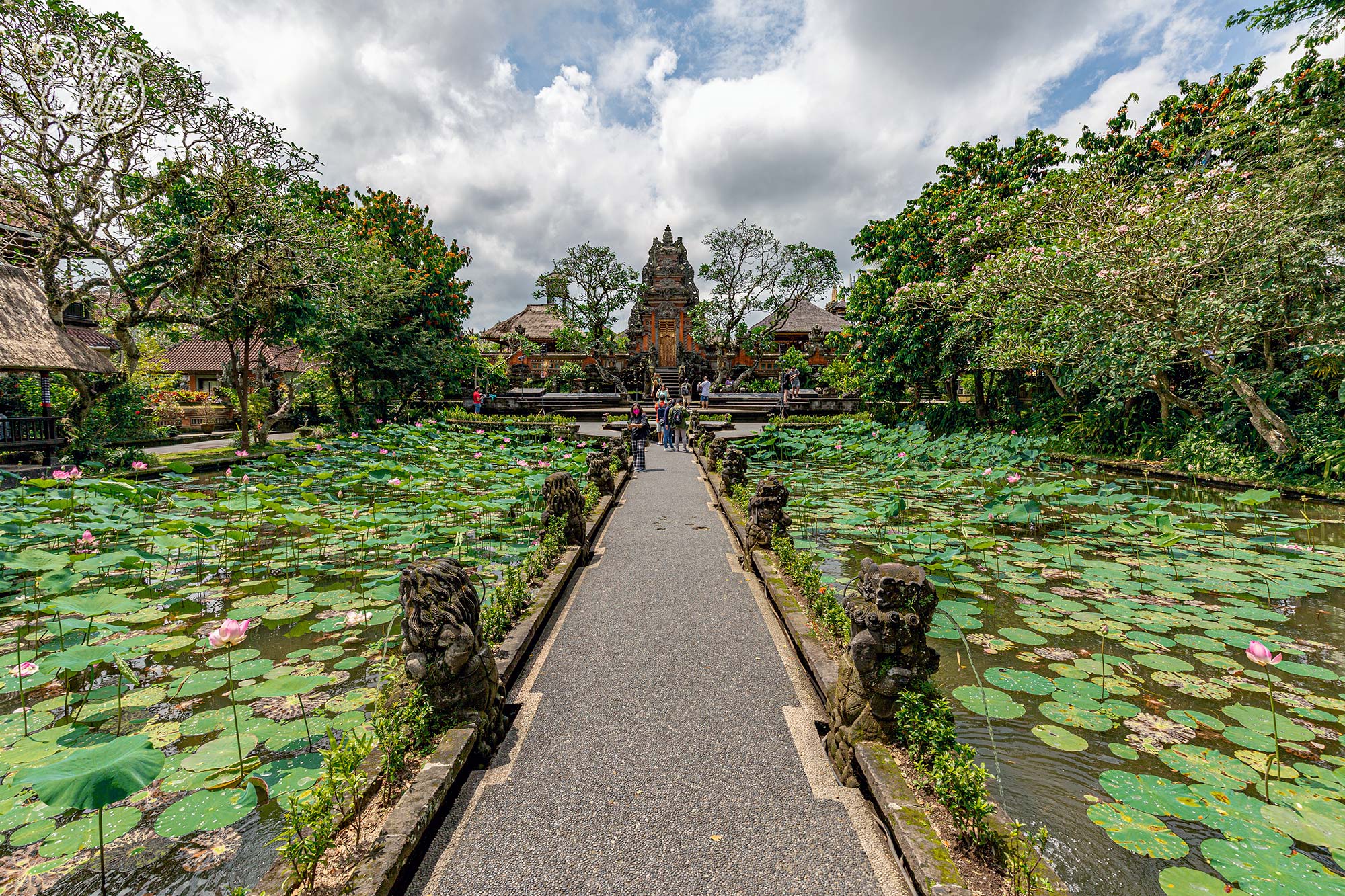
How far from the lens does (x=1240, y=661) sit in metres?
3.76

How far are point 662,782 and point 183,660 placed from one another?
347 centimetres

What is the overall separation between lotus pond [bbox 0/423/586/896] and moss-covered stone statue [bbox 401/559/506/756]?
0.52 metres

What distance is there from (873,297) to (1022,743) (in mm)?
16816

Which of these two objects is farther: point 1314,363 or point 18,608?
point 1314,363

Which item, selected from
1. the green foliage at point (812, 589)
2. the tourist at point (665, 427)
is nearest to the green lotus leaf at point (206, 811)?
the green foliage at point (812, 589)

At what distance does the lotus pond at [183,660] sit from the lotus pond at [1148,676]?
331 cm

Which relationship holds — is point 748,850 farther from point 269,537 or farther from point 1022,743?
point 269,537

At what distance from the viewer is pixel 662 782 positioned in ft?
8.96

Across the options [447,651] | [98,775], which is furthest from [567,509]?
[98,775]

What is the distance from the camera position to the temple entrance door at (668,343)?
33688 mm

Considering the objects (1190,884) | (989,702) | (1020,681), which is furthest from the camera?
(1020,681)

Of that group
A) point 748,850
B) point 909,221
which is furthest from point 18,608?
point 909,221

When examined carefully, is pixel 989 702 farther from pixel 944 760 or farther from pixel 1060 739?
pixel 944 760

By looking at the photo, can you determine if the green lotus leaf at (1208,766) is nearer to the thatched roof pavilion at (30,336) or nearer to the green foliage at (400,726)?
the green foliage at (400,726)
